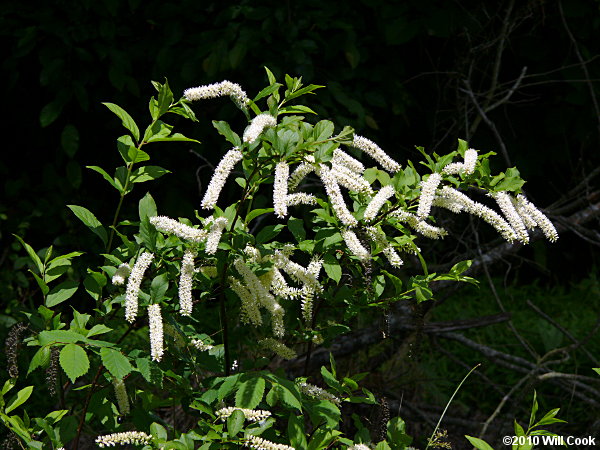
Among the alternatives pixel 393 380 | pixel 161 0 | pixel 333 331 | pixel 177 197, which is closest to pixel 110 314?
pixel 333 331

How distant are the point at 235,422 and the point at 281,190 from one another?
0.50 metres

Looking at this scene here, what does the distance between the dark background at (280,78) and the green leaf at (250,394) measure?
204 centimetres

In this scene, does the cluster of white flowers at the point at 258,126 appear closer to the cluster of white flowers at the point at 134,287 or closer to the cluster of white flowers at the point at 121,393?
the cluster of white flowers at the point at 134,287

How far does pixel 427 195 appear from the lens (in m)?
1.77

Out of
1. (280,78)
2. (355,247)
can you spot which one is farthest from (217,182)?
(280,78)

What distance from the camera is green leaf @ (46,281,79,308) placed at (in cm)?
190

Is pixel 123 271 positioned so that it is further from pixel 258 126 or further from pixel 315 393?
pixel 315 393

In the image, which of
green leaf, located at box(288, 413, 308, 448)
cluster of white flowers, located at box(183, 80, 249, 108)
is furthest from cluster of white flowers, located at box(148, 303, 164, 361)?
cluster of white flowers, located at box(183, 80, 249, 108)

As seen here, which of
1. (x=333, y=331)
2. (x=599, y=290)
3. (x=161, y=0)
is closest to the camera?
(x=333, y=331)

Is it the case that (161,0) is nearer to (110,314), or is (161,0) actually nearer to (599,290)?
(110,314)

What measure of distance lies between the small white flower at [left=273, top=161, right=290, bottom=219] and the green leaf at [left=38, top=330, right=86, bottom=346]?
0.50m

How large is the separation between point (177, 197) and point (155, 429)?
8.78 ft

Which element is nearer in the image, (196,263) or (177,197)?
(196,263)

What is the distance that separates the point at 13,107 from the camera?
4.65 meters
